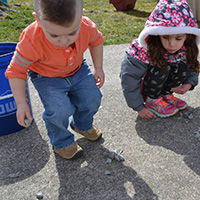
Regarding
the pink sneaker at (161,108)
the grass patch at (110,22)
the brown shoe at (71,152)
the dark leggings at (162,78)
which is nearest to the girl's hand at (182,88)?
the dark leggings at (162,78)

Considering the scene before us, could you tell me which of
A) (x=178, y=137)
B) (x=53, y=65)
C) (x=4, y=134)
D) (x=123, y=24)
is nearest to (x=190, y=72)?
(x=178, y=137)

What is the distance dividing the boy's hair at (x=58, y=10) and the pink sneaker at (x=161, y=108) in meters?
1.31

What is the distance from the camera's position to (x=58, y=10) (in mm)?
1484

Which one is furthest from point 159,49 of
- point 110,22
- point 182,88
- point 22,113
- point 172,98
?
point 110,22

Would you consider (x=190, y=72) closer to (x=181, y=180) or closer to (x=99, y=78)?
(x=99, y=78)

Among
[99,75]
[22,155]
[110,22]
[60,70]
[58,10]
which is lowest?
[110,22]

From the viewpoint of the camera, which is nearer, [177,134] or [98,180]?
[98,180]

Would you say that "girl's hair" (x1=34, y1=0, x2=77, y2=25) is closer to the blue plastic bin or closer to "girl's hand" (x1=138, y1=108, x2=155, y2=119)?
the blue plastic bin

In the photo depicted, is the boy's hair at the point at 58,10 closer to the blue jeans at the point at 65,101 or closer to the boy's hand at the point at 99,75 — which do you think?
the blue jeans at the point at 65,101

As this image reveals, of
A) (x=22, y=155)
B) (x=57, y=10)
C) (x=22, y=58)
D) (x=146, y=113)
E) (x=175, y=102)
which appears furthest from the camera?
(x=175, y=102)

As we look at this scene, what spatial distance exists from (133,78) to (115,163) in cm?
73

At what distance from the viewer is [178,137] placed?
7.52ft

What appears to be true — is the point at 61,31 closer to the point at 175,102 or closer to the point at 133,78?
the point at 133,78

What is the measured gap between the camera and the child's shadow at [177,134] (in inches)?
83.0
